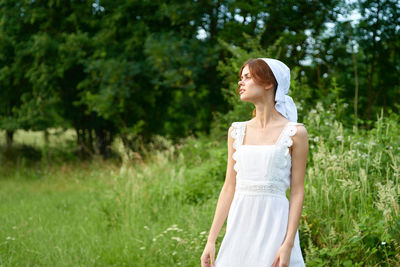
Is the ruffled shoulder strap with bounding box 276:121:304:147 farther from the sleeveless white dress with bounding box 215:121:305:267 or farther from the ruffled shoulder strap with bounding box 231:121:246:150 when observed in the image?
the ruffled shoulder strap with bounding box 231:121:246:150

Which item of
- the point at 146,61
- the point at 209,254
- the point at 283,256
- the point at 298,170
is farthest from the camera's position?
the point at 146,61

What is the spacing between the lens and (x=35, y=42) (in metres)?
11.5

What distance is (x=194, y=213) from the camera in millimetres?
4883

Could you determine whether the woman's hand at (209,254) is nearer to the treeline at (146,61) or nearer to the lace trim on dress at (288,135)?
the lace trim on dress at (288,135)

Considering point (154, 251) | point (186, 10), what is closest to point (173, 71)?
point (186, 10)

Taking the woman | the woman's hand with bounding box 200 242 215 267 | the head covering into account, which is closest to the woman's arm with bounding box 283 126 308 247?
the woman

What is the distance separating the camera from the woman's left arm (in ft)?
6.71

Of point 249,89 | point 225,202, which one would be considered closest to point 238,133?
point 249,89

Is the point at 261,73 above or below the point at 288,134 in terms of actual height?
above

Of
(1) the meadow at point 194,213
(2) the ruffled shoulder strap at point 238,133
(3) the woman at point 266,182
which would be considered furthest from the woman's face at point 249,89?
(1) the meadow at point 194,213

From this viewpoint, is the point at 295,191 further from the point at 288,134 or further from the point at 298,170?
the point at 288,134

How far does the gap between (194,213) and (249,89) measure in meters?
2.91

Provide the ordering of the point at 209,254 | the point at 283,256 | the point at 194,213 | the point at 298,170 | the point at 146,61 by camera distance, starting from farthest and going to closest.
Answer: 1. the point at 146,61
2. the point at 194,213
3. the point at 209,254
4. the point at 298,170
5. the point at 283,256

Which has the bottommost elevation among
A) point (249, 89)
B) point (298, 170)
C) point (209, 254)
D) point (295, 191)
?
point (209, 254)
